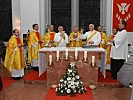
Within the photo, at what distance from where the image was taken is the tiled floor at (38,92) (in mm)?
6422

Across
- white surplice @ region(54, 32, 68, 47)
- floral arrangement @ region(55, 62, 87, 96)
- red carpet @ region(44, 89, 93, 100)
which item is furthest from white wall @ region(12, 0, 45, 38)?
red carpet @ region(44, 89, 93, 100)

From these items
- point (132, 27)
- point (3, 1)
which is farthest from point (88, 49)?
point (3, 1)

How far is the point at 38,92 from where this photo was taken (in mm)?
6898

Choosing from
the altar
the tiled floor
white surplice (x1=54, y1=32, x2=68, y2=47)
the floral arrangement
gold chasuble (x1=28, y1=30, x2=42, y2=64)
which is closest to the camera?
the tiled floor

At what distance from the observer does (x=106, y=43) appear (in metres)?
9.68

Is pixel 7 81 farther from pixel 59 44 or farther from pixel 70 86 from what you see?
pixel 70 86

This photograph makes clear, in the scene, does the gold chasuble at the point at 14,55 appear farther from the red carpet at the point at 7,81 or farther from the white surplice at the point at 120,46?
the white surplice at the point at 120,46

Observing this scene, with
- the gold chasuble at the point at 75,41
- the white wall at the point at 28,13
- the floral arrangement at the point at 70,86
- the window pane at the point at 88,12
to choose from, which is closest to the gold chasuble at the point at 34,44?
the gold chasuble at the point at 75,41

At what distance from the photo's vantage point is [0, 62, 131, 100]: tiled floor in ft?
21.1

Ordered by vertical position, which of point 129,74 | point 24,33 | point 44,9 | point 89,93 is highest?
point 44,9

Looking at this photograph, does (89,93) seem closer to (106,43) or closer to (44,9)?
(106,43)

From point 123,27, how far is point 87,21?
4.55 meters

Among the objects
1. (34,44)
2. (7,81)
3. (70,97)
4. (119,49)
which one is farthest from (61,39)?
(70,97)

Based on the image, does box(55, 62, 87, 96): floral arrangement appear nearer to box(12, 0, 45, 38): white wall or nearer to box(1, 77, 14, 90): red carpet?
box(1, 77, 14, 90): red carpet
